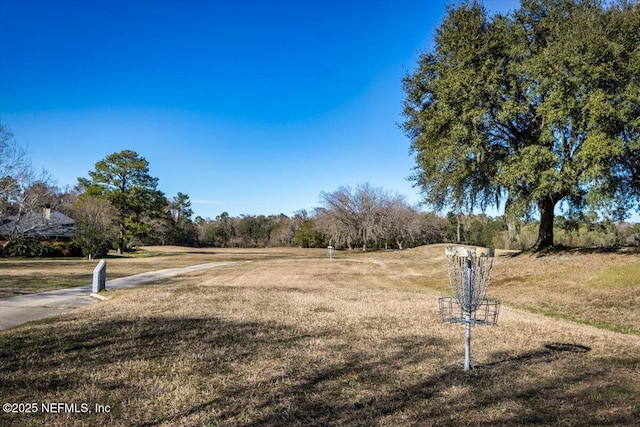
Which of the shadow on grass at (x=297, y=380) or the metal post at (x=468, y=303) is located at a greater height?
the metal post at (x=468, y=303)

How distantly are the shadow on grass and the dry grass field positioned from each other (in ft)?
0.07

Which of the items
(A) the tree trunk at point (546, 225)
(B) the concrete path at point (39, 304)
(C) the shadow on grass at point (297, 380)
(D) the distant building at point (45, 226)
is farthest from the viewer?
(D) the distant building at point (45, 226)

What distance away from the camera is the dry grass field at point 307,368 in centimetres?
371

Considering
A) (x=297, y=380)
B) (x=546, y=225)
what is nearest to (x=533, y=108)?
(x=546, y=225)

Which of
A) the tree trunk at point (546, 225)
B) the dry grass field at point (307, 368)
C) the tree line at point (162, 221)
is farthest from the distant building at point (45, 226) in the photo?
the tree trunk at point (546, 225)

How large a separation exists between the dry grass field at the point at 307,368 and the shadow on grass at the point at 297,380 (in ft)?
0.07

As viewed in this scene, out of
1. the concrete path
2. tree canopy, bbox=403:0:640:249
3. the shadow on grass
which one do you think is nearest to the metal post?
the shadow on grass

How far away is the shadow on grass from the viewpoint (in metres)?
Answer: 3.65

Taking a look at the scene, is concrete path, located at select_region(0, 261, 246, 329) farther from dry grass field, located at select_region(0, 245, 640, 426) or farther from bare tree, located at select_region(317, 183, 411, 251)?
bare tree, located at select_region(317, 183, 411, 251)

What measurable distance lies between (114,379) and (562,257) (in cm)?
2025

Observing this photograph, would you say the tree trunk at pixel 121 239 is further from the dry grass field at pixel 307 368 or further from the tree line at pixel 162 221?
the dry grass field at pixel 307 368

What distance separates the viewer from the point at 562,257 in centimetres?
1911

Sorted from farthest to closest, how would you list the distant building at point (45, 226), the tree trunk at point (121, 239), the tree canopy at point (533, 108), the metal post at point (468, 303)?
the tree trunk at point (121, 239), the distant building at point (45, 226), the tree canopy at point (533, 108), the metal post at point (468, 303)

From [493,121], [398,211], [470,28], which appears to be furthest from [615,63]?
[398,211]
